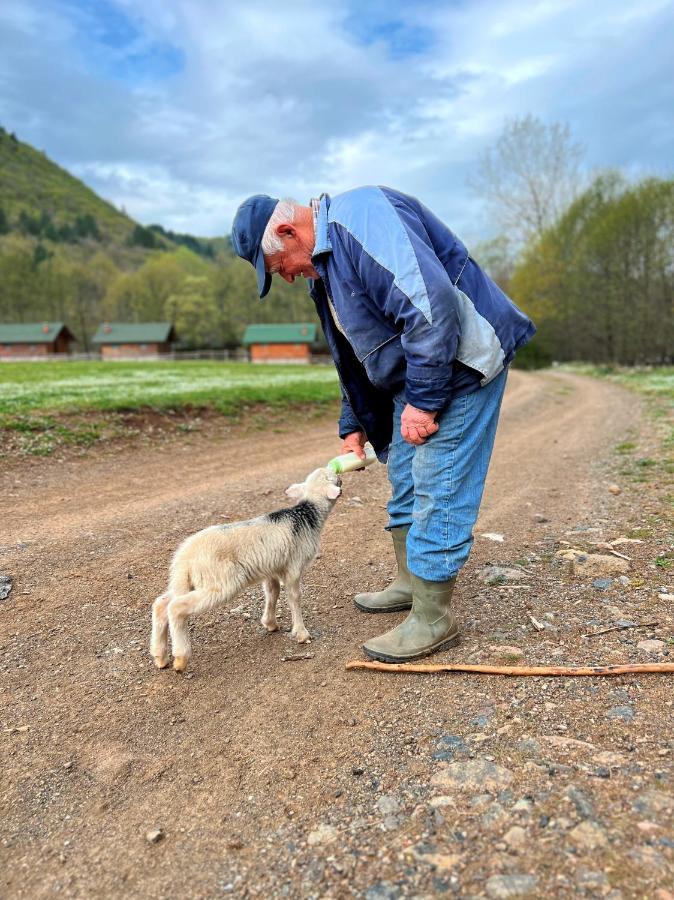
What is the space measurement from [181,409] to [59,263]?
89.4 m

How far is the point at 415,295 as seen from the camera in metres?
2.97

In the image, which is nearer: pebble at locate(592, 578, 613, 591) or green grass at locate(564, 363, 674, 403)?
pebble at locate(592, 578, 613, 591)

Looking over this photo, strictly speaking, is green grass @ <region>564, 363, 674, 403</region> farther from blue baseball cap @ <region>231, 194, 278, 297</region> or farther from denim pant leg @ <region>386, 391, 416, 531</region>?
blue baseball cap @ <region>231, 194, 278, 297</region>

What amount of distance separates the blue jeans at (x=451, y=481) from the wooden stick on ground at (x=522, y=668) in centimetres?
51

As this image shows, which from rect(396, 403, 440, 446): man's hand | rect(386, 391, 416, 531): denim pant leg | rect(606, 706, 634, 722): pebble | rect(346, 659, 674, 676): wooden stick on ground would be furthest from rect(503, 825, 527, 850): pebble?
rect(386, 391, 416, 531): denim pant leg

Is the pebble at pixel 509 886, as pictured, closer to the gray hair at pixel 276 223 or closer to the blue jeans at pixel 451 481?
the blue jeans at pixel 451 481

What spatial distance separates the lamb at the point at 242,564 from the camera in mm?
3590

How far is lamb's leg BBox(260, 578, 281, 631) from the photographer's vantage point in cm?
417

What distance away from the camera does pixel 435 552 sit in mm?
3521

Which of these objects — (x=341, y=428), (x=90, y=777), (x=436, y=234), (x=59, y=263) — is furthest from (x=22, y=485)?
(x=59, y=263)

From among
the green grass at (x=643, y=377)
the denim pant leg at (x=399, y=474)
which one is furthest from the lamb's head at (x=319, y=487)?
the green grass at (x=643, y=377)

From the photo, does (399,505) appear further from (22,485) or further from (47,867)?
(22,485)

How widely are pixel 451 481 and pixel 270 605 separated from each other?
1.65 m

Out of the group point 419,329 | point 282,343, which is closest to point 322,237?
point 419,329
